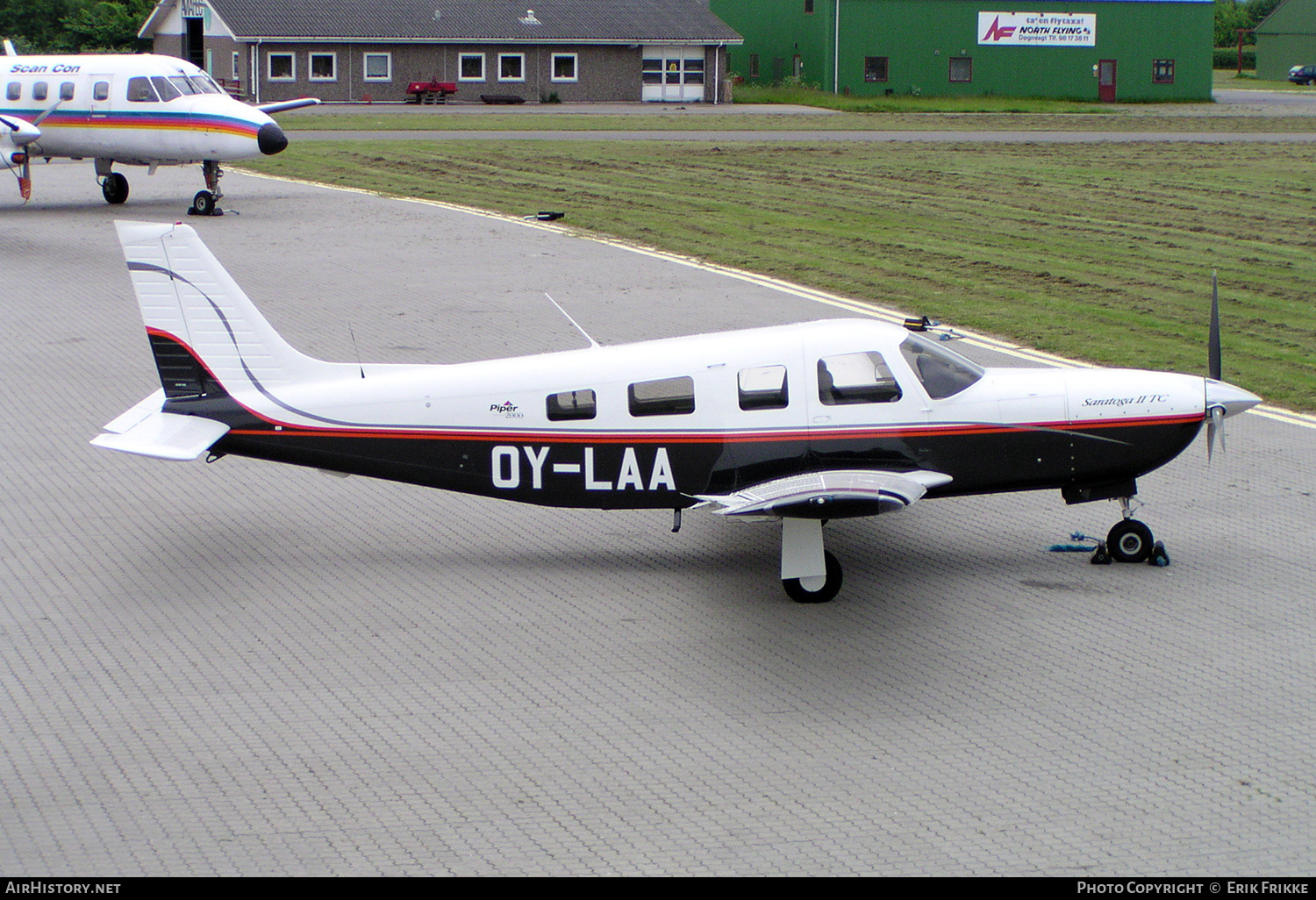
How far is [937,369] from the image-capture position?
11.1 metres

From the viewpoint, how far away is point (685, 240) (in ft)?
92.5

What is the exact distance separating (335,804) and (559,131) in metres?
47.2

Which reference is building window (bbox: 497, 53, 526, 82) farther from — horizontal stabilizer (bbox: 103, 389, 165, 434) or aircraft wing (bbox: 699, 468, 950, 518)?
aircraft wing (bbox: 699, 468, 950, 518)

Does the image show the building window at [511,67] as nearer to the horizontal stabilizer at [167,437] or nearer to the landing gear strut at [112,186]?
the landing gear strut at [112,186]

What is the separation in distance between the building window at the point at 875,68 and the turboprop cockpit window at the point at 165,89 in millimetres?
49924

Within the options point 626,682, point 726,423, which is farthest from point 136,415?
point 626,682

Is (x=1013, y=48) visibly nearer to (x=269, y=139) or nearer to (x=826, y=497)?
(x=269, y=139)

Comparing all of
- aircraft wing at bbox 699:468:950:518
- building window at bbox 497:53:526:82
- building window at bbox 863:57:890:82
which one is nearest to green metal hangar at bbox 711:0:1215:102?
building window at bbox 863:57:890:82

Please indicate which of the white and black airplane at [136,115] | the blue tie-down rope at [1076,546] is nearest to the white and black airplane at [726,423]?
the blue tie-down rope at [1076,546]

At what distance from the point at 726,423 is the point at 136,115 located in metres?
24.5

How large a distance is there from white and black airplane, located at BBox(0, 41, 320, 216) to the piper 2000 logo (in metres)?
21.6

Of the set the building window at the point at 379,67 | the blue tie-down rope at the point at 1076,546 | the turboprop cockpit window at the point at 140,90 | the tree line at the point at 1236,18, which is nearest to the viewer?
the blue tie-down rope at the point at 1076,546

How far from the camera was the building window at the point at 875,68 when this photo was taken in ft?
241
